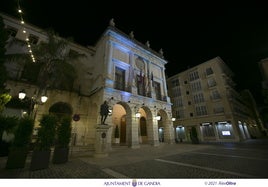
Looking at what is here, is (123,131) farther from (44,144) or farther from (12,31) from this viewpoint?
(12,31)

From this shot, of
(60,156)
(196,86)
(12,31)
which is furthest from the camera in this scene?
(196,86)

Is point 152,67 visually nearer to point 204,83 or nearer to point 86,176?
point 204,83

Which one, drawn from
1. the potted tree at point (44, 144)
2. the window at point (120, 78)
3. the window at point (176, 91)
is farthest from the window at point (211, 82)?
the potted tree at point (44, 144)

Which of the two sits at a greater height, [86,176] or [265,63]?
[265,63]

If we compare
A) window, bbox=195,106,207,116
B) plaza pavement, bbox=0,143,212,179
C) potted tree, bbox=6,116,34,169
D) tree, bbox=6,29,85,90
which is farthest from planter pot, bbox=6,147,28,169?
window, bbox=195,106,207,116

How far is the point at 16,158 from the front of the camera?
5.21 metres

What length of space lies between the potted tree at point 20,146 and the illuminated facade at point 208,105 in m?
27.8

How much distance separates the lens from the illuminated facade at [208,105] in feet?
75.6

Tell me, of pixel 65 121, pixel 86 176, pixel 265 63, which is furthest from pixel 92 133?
pixel 265 63

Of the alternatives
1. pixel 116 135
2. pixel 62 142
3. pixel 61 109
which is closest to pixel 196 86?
pixel 116 135

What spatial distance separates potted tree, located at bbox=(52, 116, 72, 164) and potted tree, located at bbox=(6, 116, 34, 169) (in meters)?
1.30

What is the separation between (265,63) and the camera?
52.0 feet

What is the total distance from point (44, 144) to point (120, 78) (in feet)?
36.6
